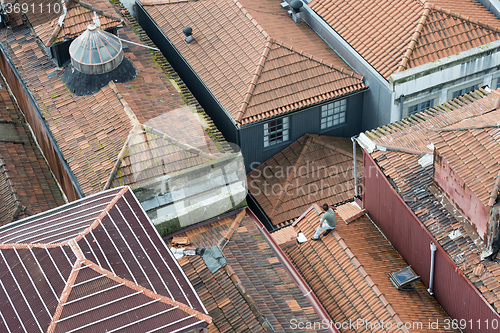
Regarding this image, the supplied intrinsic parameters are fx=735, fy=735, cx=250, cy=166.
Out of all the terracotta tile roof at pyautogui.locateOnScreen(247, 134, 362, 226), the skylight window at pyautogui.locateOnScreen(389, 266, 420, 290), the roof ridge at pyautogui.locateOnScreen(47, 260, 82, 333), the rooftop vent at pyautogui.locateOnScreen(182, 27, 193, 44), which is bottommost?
the skylight window at pyautogui.locateOnScreen(389, 266, 420, 290)

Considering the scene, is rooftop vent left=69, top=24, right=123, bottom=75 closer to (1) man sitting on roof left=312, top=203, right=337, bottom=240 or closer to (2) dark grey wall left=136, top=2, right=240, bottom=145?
(2) dark grey wall left=136, top=2, right=240, bottom=145

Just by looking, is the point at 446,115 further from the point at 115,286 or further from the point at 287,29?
the point at 115,286

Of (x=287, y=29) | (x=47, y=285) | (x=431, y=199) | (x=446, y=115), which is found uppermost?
(x=287, y=29)

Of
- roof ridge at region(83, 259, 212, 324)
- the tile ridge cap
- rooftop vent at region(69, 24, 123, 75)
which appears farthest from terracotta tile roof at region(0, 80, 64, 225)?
roof ridge at region(83, 259, 212, 324)

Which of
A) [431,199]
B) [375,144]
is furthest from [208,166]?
[431,199]

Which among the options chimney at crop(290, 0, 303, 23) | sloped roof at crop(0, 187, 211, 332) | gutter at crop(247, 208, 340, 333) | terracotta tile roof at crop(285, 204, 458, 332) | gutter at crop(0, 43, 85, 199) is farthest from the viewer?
chimney at crop(290, 0, 303, 23)

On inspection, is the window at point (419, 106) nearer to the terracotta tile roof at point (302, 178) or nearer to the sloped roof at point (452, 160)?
the terracotta tile roof at point (302, 178)

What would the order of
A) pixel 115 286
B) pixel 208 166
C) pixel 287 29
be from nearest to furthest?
pixel 115 286, pixel 208 166, pixel 287 29
